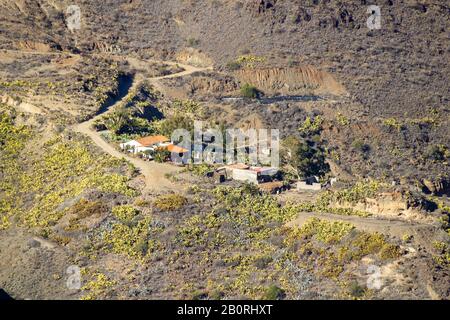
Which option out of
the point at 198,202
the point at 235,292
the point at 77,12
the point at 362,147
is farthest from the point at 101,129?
the point at 77,12

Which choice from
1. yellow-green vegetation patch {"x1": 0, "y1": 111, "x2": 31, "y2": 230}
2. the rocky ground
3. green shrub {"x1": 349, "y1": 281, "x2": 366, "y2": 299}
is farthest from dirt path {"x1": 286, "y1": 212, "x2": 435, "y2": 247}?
yellow-green vegetation patch {"x1": 0, "y1": 111, "x2": 31, "y2": 230}

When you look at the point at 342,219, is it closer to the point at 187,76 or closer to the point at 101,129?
the point at 101,129

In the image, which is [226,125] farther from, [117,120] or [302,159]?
[302,159]

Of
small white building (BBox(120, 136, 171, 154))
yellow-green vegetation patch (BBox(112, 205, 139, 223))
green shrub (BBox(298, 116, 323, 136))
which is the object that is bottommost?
yellow-green vegetation patch (BBox(112, 205, 139, 223))

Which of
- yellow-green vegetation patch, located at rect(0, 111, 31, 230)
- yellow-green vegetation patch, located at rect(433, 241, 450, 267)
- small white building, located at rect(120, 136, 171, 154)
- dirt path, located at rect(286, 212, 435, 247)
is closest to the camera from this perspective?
yellow-green vegetation patch, located at rect(433, 241, 450, 267)

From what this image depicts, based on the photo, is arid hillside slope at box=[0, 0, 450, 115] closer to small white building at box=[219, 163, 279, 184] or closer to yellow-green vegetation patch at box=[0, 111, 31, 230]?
yellow-green vegetation patch at box=[0, 111, 31, 230]
